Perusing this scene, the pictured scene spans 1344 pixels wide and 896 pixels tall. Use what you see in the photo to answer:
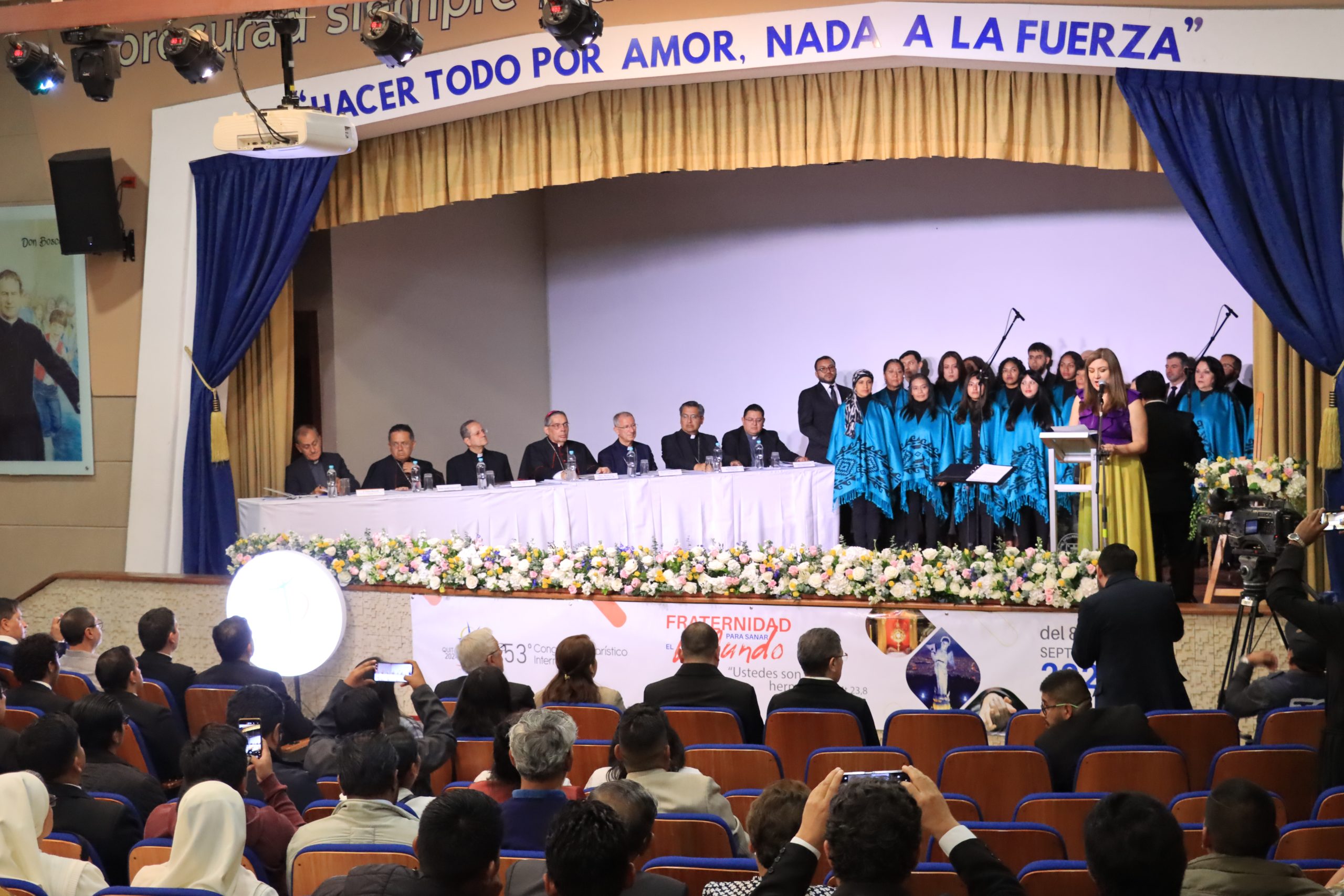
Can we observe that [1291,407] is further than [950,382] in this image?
No

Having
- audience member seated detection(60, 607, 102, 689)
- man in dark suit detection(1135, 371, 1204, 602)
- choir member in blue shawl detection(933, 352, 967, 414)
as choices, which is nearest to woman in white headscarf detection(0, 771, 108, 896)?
audience member seated detection(60, 607, 102, 689)

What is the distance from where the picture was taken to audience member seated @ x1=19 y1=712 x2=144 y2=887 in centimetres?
348

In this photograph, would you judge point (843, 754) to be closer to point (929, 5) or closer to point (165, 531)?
point (929, 5)

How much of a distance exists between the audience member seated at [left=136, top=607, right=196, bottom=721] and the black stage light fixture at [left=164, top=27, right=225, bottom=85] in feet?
8.66

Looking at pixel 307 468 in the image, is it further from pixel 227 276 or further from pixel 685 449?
pixel 685 449

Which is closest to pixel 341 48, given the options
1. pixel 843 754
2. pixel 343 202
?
pixel 343 202

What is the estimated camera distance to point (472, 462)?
9438 millimetres

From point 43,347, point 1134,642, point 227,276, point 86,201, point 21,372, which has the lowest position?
point 1134,642

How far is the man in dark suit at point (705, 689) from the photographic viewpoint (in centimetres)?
479

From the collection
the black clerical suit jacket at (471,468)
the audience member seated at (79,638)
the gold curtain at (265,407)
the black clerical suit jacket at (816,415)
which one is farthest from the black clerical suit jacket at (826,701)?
the black clerical suit jacket at (816,415)

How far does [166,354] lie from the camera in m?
9.06

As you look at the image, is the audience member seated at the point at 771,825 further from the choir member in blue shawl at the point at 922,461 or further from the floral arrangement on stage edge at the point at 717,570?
the choir member in blue shawl at the point at 922,461

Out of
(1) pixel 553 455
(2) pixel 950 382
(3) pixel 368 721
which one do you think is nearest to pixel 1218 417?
(2) pixel 950 382

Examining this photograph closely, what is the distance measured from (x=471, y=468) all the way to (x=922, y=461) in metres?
3.08
